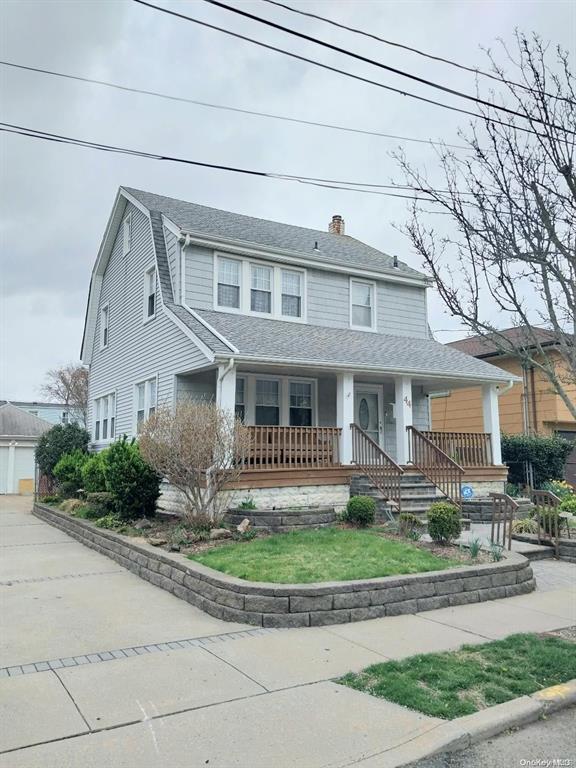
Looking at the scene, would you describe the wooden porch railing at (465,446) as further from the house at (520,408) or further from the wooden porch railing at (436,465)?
the house at (520,408)

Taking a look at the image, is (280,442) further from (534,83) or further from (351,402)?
(534,83)

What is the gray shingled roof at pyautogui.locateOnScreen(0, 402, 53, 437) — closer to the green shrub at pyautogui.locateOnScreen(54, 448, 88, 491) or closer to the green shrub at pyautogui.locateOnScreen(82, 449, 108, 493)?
the green shrub at pyautogui.locateOnScreen(54, 448, 88, 491)

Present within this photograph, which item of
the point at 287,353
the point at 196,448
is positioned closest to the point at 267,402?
the point at 287,353

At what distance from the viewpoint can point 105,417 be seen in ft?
62.3

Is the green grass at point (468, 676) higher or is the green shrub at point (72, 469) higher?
the green shrub at point (72, 469)

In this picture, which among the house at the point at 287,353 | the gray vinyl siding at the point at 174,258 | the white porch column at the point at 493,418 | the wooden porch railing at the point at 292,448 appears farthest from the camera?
the white porch column at the point at 493,418

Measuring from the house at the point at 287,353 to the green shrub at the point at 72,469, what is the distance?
121 cm

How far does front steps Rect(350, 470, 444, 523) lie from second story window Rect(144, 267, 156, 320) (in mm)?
6870

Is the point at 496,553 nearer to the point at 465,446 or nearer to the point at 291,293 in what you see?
the point at 465,446

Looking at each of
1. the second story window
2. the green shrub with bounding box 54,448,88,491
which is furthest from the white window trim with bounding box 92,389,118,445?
the second story window

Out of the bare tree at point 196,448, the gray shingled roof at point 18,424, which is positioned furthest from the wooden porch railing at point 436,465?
the gray shingled roof at point 18,424

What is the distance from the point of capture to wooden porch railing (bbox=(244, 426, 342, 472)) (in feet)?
40.1

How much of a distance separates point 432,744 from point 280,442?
9205mm

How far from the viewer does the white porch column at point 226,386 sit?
11570mm
